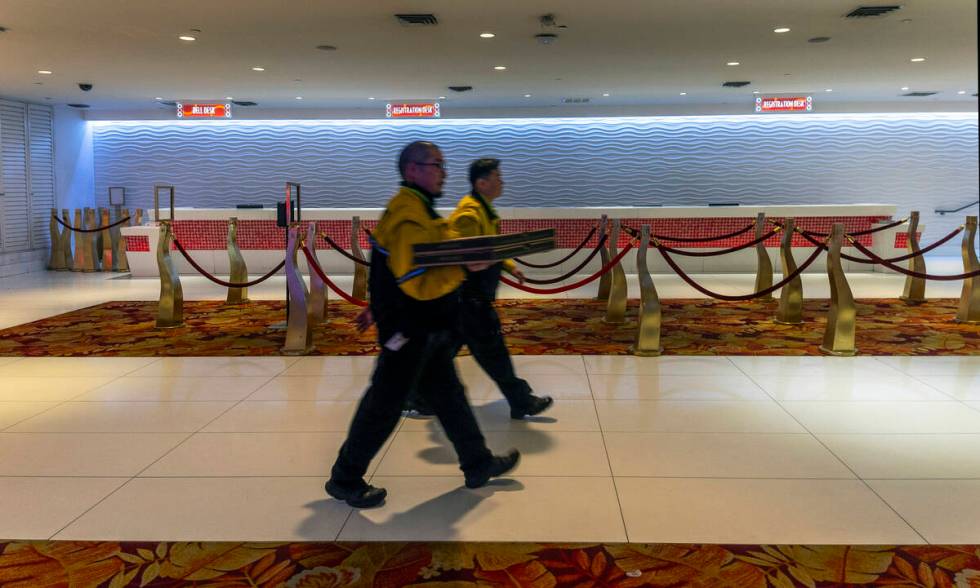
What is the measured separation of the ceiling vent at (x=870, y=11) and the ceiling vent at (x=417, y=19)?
4.04 meters

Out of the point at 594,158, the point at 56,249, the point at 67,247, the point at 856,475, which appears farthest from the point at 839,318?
the point at 56,249

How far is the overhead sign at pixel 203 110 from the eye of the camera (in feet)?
44.4

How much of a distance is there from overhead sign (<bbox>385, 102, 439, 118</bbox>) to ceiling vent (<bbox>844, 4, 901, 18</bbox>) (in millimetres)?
7950

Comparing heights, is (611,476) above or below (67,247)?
below

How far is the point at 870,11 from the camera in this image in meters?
7.13

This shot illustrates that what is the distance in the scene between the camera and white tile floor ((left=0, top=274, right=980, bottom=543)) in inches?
111

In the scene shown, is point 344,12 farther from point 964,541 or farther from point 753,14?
point 964,541

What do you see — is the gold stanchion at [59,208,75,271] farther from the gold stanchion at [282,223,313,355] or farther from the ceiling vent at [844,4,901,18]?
the ceiling vent at [844,4,901,18]

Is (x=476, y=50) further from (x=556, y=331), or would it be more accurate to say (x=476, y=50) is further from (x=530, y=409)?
(x=530, y=409)

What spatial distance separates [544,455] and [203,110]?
12.1 meters

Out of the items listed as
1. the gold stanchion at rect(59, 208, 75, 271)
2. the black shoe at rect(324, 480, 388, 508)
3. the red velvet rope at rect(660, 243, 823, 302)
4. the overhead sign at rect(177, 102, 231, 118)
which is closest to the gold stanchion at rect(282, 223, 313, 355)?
the red velvet rope at rect(660, 243, 823, 302)

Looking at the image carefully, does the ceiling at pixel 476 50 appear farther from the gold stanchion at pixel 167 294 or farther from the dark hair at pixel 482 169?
the dark hair at pixel 482 169

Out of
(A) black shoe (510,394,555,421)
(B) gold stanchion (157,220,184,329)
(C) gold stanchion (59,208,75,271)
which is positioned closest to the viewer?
(A) black shoe (510,394,555,421)

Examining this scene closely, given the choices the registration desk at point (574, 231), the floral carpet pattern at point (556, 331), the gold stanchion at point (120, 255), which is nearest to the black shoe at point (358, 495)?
the floral carpet pattern at point (556, 331)
